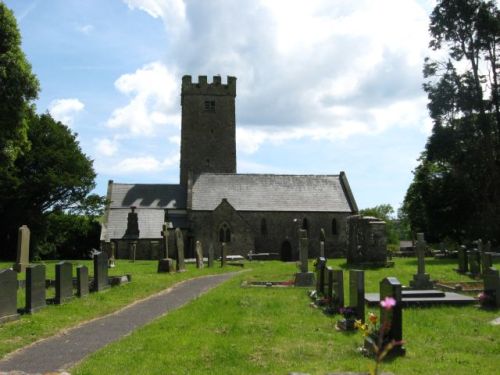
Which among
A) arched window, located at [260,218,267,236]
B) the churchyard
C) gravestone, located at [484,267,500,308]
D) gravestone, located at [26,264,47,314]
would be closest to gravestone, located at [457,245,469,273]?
gravestone, located at [484,267,500,308]

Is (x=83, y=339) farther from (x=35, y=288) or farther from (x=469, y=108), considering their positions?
(x=469, y=108)

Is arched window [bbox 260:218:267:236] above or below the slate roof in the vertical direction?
below

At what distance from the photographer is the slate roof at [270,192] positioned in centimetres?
4619

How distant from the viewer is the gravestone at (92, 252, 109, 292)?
16.8m

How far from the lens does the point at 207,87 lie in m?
55.1

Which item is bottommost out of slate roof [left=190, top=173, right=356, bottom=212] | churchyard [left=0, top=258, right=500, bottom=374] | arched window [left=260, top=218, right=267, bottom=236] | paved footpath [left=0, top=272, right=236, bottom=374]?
paved footpath [left=0, top=272, right=236, bottom=374]

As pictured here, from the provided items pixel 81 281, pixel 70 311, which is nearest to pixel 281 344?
pixel 70 311

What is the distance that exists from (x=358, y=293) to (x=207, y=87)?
4707 cm

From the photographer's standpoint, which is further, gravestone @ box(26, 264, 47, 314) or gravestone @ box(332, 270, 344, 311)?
gravestone @ box(26, 264, 47, 314)

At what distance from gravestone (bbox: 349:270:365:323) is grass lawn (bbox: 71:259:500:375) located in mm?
573

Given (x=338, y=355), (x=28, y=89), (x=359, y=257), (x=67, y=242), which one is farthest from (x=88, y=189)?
(x=338, y=355)

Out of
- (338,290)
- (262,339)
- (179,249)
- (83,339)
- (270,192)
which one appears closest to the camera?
(262,339)

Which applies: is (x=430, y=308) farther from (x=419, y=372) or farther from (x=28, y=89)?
(x=28, y=89)

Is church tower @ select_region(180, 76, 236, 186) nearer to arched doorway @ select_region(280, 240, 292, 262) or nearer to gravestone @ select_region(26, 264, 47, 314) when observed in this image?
arched doorway @ select_region(280, 240, 292, 262)
